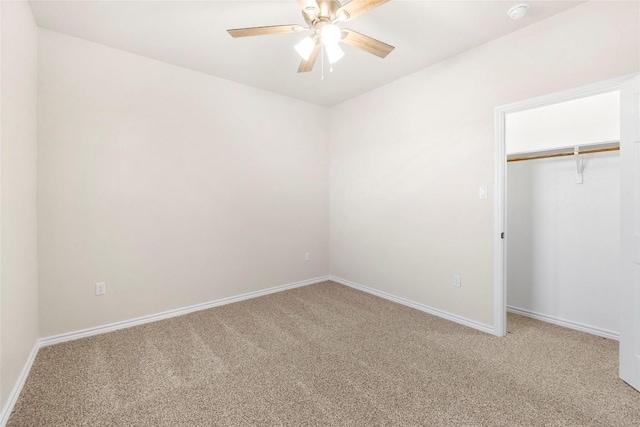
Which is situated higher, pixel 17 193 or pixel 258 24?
pixel 258 24

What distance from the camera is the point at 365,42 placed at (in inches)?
80.4

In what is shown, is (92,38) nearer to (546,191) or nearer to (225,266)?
(225,266)

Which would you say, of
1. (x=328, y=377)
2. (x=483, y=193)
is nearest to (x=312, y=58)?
(x=483, y=193)

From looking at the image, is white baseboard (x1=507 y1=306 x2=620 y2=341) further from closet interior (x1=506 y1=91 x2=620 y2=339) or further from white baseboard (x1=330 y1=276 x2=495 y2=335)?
white baseboard (x1=330 y1=276 x2=495 y2=335)

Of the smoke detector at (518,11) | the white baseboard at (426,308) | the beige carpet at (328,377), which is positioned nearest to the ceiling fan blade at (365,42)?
the smoke detector at (518,11)

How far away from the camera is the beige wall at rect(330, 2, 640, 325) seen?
85.7 inches

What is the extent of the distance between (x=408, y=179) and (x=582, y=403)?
2.31m

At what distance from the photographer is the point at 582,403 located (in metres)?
1.72

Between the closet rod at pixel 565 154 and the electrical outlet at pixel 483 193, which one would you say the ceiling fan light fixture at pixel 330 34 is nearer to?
the electrical outlet at pixel 483 193

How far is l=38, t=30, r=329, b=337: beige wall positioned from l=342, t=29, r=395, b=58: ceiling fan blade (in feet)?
6.31

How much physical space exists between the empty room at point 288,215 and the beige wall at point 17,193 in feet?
0.08

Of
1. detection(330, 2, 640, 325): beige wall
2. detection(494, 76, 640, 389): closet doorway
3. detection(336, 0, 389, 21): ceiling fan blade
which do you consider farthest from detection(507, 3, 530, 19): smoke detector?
detection(336, 0, 389, 21): ceiling fan blade

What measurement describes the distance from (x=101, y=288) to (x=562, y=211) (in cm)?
436

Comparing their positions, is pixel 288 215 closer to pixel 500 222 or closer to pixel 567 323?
pixel 500 222
